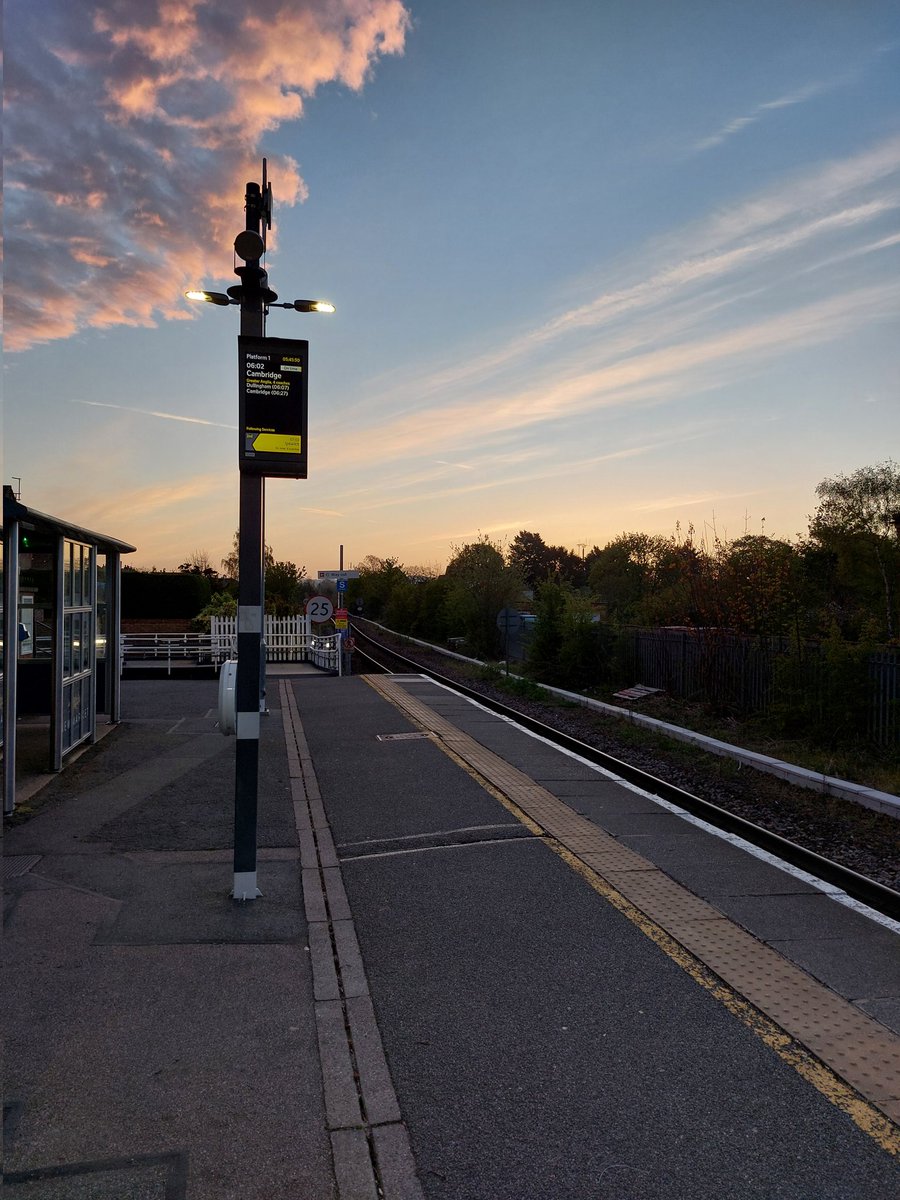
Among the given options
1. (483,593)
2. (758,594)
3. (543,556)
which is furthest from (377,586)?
(758,594)

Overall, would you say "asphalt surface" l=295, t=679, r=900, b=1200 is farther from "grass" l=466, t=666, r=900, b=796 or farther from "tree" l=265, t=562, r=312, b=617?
"tree" l=265, t=562, r=312, b=617

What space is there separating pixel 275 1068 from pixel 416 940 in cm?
162

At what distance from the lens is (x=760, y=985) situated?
4.73m

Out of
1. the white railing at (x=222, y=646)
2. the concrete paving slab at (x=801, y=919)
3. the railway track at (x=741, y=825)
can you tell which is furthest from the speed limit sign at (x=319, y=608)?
the concrete paving slab at (x=801, y=919)

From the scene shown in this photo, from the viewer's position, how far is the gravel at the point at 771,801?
7.68 metres

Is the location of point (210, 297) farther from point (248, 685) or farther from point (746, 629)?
point (746, 629)

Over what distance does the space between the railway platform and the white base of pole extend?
8.0 inches

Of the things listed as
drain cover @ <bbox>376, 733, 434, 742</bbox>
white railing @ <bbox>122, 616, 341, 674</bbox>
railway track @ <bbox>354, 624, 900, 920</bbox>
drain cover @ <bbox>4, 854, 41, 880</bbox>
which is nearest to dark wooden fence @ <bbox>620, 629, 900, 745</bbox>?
railway track @ <bbox>354, 624, 900, 920</bbox>

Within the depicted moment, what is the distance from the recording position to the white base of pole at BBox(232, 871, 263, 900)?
19.9 feet

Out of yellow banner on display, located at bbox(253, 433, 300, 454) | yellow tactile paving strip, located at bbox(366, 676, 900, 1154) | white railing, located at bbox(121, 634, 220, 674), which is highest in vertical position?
yellow banner on display, located at bbox(253, 433, 300, 454)

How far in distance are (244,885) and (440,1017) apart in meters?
2.20

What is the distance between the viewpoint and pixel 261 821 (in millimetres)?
8453

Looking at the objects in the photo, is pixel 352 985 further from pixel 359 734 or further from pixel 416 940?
pixel 359 734

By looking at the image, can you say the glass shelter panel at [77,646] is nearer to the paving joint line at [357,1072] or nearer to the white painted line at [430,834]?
the white painted line at [430,834]
